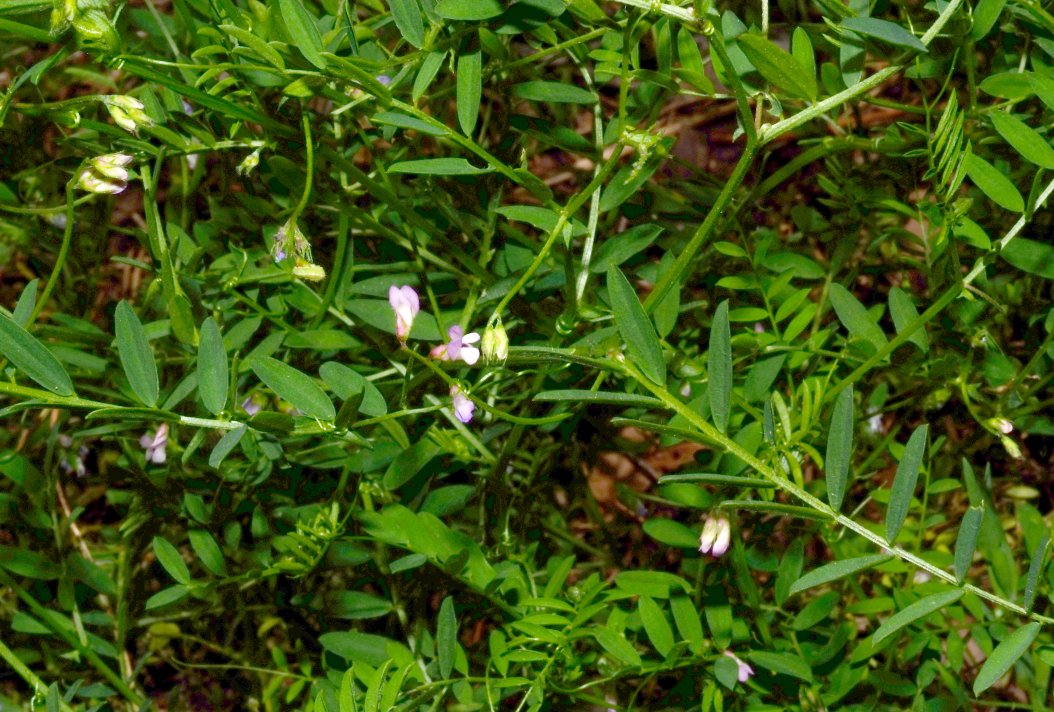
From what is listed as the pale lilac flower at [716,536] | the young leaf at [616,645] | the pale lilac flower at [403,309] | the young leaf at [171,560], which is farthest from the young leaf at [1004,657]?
the young leaf at [171,560]

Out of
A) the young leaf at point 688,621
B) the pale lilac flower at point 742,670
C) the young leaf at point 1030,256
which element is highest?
the young leaf at point 1030,256

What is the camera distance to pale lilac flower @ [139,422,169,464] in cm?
138

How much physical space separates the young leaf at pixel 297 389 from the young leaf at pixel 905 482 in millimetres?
578

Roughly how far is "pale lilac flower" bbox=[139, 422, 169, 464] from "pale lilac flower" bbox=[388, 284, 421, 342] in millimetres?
359

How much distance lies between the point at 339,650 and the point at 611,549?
55cm

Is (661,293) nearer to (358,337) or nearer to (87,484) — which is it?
(358,337)

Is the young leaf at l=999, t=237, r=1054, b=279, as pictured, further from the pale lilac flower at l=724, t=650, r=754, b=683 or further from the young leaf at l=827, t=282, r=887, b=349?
the pale lilac flower at l=724, t=650, r=754, b=683

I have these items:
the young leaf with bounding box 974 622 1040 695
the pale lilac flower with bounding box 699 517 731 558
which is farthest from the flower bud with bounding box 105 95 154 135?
the young leaf with bounding box 974 622 1040 695

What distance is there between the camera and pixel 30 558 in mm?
1528

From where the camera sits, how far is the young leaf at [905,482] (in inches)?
40.8

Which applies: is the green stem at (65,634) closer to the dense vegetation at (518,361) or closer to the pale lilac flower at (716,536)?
the dense vegetation at (518,361)

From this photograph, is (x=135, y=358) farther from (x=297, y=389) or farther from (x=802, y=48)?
(x=802, y=48)

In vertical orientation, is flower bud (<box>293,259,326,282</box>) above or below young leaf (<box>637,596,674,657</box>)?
above

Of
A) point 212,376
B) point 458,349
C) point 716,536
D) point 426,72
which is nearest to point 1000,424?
point 716,536
